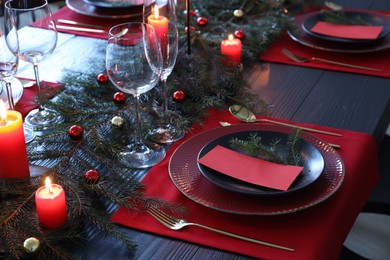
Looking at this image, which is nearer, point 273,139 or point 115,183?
A: point 115,183

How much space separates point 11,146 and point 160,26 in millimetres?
403

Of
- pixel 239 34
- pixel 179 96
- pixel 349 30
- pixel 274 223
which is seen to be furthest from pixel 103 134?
pixel 349 30

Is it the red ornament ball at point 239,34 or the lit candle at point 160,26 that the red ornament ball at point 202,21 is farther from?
the lit candle at point 160,26

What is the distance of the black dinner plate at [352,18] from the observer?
1.69m

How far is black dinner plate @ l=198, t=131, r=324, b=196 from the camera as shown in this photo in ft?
3.41

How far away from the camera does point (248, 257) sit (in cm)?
94

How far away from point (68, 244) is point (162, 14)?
0.56m

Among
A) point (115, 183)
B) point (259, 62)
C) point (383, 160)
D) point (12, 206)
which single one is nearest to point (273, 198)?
point (115, 183)

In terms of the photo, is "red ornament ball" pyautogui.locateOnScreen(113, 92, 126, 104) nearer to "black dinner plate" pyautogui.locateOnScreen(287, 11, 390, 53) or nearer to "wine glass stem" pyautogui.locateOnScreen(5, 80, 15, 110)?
"wine glass stem" pyautogui.locateOnScreen(5, 80, 15, 110)

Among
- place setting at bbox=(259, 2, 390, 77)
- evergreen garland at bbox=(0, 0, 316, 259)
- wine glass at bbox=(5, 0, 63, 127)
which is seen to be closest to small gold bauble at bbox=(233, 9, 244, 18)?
evergreen garland at bbox=(0, 0, 316, 259)

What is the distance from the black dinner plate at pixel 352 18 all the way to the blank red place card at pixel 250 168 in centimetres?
67

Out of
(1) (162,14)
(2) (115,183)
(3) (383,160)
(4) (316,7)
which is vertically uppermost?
(1) (162,14)

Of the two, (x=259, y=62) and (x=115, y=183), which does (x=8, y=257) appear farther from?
(x=259, y=62)

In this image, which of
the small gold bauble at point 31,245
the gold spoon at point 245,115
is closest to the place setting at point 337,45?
the gold spoon at point 245,115
